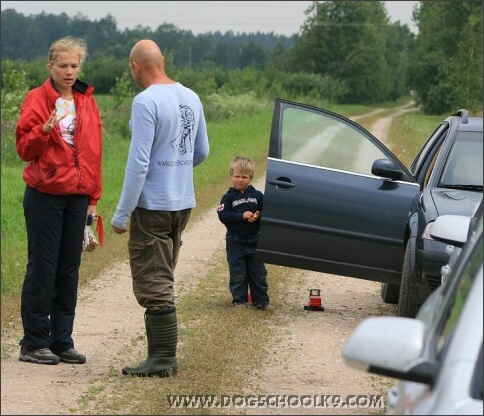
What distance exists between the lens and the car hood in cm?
849

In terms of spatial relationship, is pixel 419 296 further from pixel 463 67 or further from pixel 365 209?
pixel 463 67

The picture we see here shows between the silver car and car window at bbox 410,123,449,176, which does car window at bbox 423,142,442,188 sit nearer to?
car window at bbox 410,123,449,176

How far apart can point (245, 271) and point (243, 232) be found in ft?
1.01

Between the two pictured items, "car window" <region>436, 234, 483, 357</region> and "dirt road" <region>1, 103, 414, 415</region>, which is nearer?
"car window" <region>436, 234, 483, 357</region>

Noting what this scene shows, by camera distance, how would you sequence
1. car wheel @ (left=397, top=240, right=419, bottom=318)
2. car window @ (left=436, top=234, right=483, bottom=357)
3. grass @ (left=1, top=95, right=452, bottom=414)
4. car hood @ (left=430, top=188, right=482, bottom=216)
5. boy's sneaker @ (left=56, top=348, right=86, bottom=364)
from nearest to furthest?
car window @ (left=436, top=234, right=483, bottom=357) < grass @ (left=1, top=95, right=452, bottom=414) < boy's sneaker @ (left=56, top=348, right=86, bottom=364) < car hood @ (left=430, top=188, right=482, bottom=216) < car wheel @ (left=397, top=240, right=419, bottom=318)

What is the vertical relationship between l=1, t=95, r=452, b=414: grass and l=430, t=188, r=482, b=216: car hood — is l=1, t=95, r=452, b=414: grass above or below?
below

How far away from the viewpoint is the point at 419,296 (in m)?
8.59

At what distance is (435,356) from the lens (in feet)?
11.2

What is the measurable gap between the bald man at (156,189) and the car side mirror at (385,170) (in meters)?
2.40

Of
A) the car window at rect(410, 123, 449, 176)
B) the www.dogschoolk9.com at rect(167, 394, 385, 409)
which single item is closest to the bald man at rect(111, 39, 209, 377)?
the www.dogschoolk9.com at rect(167, 394, 385, 409)

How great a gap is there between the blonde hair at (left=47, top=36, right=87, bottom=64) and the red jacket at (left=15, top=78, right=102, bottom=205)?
0.16m

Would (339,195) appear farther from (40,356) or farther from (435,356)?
(435,356)

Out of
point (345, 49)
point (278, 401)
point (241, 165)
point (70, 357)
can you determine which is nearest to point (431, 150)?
point (241, 165)

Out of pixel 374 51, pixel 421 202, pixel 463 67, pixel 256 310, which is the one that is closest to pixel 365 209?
pixel 421 202
